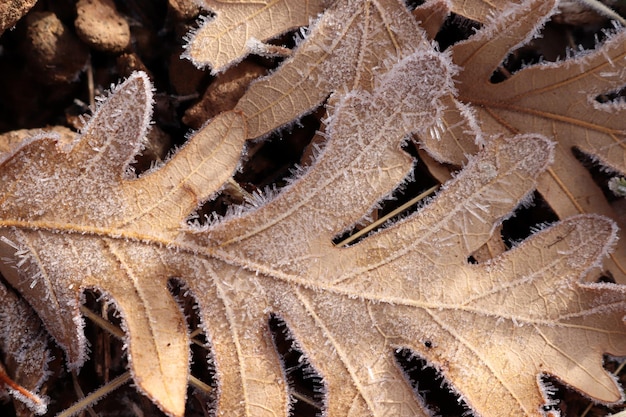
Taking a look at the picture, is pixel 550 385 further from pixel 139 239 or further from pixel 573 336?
pixel 139 239

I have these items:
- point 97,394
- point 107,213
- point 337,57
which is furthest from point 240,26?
point 97,394

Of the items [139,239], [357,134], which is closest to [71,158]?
[139,239]

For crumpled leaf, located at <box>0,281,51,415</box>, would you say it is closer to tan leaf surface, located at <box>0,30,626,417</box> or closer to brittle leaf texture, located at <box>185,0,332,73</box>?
tan leaf surface, located at <box>0,30,626,417</box>

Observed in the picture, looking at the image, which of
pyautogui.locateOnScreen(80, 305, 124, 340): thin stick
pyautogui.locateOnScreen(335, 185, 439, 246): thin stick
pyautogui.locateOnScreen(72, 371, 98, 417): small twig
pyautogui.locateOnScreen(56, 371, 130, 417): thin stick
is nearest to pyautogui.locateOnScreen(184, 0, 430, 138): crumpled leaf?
pyautogui.locateOnScreen(335, 185, 439, 246): thin stick

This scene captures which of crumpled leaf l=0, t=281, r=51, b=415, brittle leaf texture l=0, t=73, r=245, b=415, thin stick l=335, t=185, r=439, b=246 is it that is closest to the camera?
brittle leaf texture l=0, t=73, r=245, b=415

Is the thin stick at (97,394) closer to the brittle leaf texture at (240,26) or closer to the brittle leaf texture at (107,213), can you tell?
the brittle leaf texture at (107,213)
